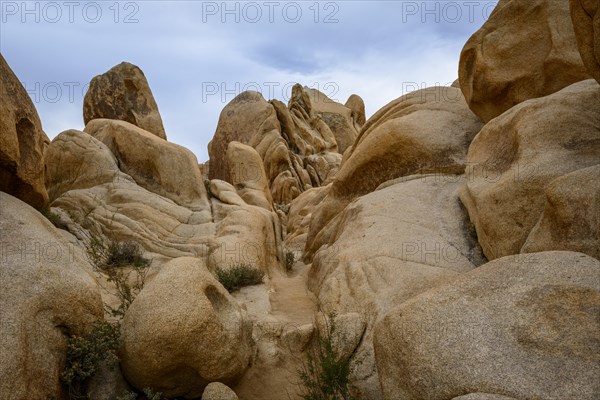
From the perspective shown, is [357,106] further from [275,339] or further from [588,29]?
[588,29]

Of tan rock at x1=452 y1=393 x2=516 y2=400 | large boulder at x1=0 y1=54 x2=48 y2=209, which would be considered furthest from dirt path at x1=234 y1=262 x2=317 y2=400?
large boulder at x1=0 y1=54 x2=48 y2=209

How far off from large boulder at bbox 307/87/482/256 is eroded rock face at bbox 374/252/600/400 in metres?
6.53

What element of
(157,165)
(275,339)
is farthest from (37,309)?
(157,165)

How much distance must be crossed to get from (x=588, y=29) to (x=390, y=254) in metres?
4.19

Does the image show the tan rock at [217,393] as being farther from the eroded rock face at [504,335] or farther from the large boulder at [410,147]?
the large boulder at [410,147]

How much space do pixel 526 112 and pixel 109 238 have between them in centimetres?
869

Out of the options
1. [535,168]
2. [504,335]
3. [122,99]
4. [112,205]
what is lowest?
[504,335]

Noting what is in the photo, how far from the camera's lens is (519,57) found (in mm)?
10367

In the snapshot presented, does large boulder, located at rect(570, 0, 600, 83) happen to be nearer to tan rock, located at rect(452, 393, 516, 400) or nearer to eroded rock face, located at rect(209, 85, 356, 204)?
tan rock, located at rect(452, 393, 516, 400)

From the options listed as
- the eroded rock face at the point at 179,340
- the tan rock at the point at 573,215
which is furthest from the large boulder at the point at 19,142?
the tan rock at the point at 573,215

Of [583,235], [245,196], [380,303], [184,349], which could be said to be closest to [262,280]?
[380,303]

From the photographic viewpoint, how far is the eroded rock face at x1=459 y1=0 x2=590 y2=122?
31.4ft

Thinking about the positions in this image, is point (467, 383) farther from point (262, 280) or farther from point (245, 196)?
point (245, 196)

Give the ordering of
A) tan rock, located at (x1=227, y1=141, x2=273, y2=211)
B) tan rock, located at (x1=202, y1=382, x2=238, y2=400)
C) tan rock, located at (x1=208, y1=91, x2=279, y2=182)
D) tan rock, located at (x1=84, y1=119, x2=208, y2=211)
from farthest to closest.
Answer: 1. tan rock, located at (x1=208, y1=91, x2=279, y2=182)
2. tan rock, located at (x1=227, y1=141, x2=273, y2=211)
3. tan rock, located at (x1=84, y1=119, x2=208, y2=211)
4. tan rock, located at (x1=202, y1=382, x2=238, y2=400)
